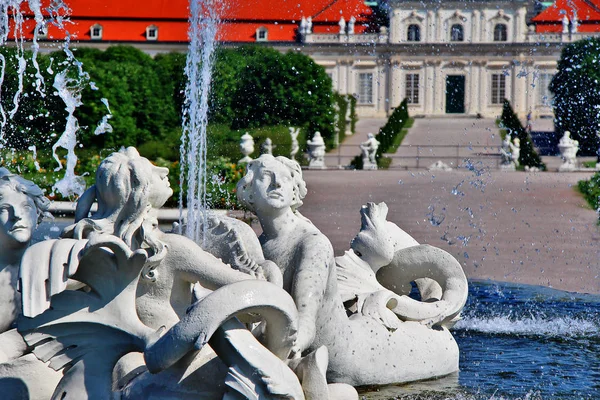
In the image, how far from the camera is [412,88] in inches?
2132

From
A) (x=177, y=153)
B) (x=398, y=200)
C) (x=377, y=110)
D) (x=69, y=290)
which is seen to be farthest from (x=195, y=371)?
(x=377, y=110)

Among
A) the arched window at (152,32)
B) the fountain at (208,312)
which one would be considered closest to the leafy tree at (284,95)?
the arched window at (152,32)

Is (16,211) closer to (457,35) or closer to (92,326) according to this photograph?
(92,326)

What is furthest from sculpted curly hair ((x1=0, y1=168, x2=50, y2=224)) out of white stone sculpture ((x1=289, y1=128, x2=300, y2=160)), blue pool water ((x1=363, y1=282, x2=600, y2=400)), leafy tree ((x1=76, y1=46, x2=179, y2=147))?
leafy tree ((x1=76, y1=46, x2=179, y2=147))

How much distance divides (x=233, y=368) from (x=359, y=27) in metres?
50.6

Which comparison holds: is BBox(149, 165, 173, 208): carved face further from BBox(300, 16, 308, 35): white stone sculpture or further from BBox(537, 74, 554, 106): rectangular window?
BBox(300, 16, 308, 35): white stone sculpture

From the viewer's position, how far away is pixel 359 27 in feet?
173

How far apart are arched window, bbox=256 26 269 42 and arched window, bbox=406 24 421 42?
686 centimetres

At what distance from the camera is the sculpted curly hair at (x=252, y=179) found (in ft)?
11.5

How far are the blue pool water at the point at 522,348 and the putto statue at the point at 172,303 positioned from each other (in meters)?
0.49

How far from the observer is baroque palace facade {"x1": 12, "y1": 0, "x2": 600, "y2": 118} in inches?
1923

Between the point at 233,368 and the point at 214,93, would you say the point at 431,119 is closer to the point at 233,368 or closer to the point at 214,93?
the point at 214,93

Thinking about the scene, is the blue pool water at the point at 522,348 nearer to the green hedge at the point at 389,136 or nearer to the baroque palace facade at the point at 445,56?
the green hedge at the point at 389,136

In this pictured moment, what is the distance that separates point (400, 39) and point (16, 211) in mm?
49410
